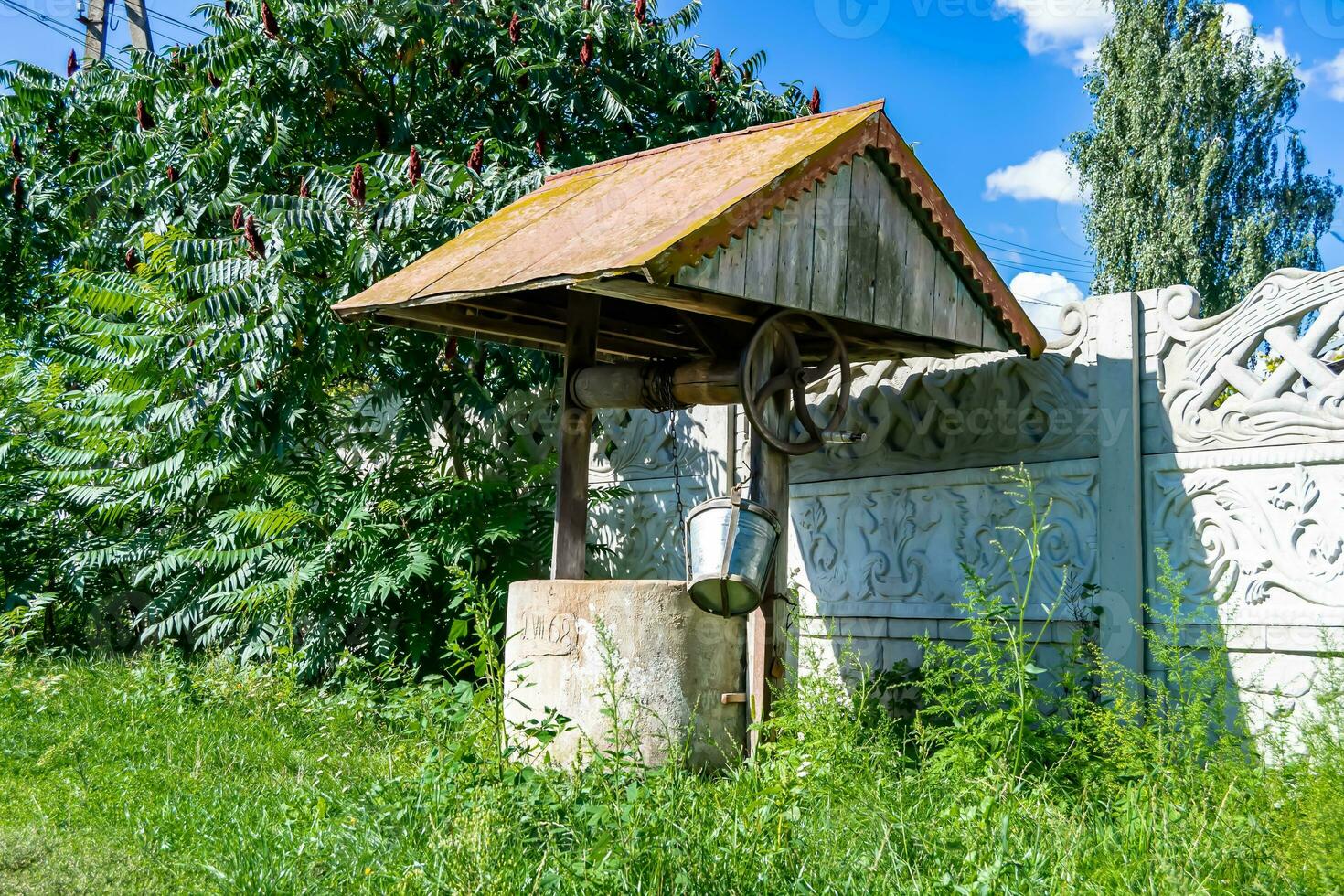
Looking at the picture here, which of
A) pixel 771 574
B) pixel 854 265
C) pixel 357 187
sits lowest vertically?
pixel 771 574

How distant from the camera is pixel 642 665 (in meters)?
5.56

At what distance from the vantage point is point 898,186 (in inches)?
227

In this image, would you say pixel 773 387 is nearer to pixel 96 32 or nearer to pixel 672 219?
pixel 672 219

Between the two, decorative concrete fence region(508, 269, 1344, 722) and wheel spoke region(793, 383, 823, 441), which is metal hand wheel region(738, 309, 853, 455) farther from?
decorative concrete fence region(508, 269, 1344, 722)

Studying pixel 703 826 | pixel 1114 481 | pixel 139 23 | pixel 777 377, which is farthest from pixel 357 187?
pixel 139 23

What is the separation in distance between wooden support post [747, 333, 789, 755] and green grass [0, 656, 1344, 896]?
1.36 feet

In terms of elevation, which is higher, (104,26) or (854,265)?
(104,26)

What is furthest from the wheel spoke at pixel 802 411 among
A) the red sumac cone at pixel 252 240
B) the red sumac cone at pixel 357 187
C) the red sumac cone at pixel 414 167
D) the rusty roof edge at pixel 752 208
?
the red sumac cone at pixel 252 240

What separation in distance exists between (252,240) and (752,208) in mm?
4635

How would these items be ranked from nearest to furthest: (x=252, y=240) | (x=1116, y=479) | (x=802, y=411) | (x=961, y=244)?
(x=802, y=411)
(x=961, y=244)
(x=1116, y=479)
(x=252, y=240)

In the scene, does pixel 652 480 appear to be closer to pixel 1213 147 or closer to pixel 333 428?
pixel 333 428

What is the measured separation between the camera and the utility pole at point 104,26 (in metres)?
14.2

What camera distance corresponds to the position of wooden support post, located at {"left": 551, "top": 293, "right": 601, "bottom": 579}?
6605 mm

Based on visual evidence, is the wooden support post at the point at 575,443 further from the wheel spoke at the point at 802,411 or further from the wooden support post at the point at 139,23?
Answer: the wooden support post at the point at 139,23
